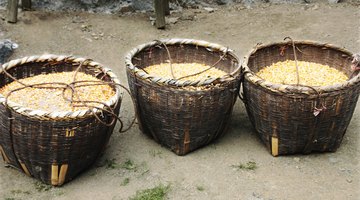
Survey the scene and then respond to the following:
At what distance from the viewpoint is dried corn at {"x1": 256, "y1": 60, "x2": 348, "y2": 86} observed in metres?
4.45

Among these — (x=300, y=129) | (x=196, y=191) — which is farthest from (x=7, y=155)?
(x=300, y=129)

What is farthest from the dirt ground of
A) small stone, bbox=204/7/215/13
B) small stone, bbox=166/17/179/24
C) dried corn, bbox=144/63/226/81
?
small stone, bbox=204/7/215/13

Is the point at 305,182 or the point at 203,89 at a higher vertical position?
the point at 203,89

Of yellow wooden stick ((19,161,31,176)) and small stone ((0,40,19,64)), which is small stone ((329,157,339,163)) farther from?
small stone ((0,40,19,64))

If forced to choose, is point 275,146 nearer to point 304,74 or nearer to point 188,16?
point 304,74

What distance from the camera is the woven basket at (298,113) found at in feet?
12.9

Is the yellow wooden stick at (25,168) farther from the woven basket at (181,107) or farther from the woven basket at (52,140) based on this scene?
the woven basket at (181,107)

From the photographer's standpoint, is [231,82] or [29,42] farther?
[29,42]

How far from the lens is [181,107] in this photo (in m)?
3.97

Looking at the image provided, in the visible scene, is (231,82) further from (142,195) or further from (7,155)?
(7,155)

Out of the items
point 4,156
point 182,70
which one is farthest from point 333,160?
point 4,156

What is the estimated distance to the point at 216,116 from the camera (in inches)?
163

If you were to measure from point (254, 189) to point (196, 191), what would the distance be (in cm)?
43

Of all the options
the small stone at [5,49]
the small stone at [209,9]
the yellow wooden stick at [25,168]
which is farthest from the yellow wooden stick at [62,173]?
the small stone at [209,9]
